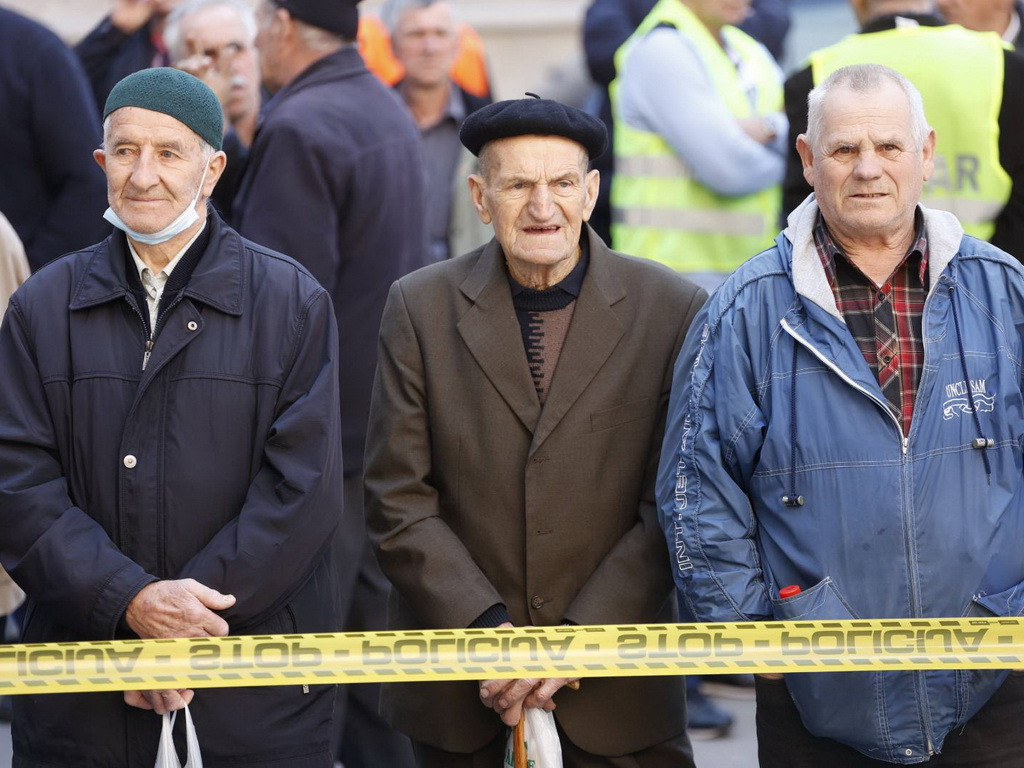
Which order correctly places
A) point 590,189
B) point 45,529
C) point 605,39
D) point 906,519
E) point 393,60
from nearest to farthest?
point 906,519
point 45,529
point 590,189
point 605,39
point 393,60

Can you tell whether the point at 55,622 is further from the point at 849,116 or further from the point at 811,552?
the point at 849,116

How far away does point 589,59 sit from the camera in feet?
23.9

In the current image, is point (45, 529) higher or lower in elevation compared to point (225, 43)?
lower

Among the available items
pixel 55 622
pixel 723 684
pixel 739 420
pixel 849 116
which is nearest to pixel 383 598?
pixel 723 684

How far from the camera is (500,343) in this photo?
3953 mm

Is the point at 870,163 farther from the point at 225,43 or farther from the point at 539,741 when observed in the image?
the point at 225,43

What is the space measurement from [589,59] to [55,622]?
4.22 meters

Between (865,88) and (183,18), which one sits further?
(183,18)

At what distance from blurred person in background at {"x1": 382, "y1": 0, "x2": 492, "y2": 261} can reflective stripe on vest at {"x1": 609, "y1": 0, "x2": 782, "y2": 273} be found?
0.99 m

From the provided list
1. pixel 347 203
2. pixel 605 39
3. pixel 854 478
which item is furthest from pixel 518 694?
pixel 605 39

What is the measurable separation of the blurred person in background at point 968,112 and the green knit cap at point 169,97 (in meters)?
2.07

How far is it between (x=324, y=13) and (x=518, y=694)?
2.78m

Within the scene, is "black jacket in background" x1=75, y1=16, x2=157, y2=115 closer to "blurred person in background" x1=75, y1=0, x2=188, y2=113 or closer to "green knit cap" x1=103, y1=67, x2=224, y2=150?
"blurred person in background" x1=75, y1=0, x2=188, y2=113

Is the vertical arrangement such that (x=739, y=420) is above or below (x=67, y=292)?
below
